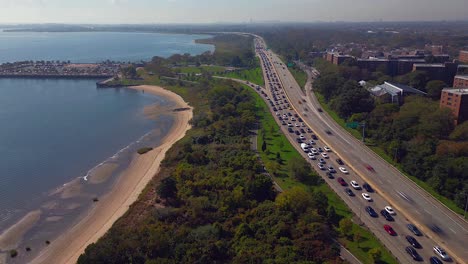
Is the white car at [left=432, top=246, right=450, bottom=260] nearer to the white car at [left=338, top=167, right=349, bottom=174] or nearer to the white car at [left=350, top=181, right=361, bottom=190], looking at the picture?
the white car at [left=350, top=181, right=361, bottom=190]

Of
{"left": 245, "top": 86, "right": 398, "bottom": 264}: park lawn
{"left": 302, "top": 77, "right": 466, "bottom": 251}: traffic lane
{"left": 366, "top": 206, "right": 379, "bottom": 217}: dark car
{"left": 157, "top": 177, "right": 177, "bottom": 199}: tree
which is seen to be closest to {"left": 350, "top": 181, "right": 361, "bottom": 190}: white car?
{"left": 245, "top": 86, "right": 398, "bottom": 264}: park lawn

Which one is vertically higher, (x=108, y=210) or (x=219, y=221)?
(x=219, y=221)

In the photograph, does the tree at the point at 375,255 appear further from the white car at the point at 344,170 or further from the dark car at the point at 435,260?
the white car at the point at 344,170

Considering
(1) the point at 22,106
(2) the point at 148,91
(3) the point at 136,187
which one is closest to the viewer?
(3) the point at 136,187

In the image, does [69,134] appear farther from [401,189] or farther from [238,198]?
[401,189]

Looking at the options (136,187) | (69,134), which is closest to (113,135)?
(69,134)

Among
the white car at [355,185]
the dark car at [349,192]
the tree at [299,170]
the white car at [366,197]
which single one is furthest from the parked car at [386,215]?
the tree at [299,170]

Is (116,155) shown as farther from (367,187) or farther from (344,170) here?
A: (367,187)

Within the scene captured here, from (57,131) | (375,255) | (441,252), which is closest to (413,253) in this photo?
(441,252)
